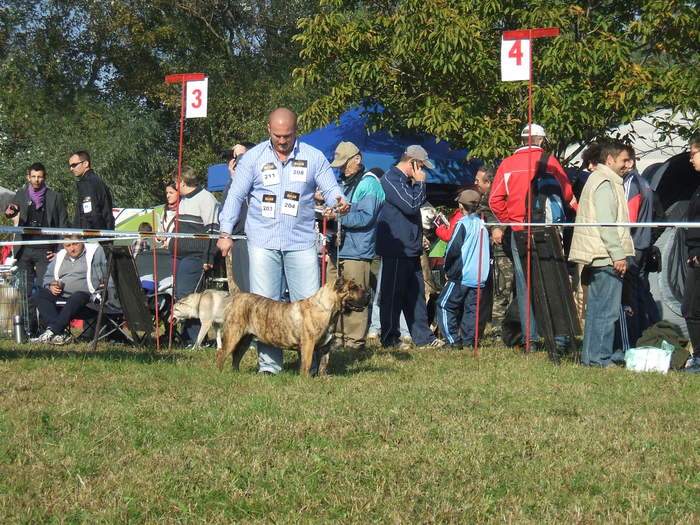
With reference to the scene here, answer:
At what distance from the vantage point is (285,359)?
9.62 m

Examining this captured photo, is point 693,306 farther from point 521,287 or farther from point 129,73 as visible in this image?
point 129,73

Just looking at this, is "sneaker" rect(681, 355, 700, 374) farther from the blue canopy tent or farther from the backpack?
the blue canopy tent

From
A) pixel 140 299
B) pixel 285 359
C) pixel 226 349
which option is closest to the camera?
pixel 226 349

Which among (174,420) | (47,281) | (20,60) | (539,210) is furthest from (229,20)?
(174,420)

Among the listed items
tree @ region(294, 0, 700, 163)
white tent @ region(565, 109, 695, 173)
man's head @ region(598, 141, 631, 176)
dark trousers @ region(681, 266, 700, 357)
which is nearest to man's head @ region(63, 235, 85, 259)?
tree @ region(294, 0, 700, 163)

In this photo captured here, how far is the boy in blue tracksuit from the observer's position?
1085 cm

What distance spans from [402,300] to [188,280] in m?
2.48

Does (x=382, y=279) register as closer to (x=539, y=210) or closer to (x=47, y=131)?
(x=539, y=210)

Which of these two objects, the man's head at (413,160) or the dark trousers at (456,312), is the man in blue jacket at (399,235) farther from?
the dark trousers at (456,312)

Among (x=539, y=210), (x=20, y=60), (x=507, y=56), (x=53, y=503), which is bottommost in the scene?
(x=53, y=503)

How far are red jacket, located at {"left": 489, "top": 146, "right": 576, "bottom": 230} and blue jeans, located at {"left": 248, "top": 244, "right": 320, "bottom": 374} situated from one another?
2.45m

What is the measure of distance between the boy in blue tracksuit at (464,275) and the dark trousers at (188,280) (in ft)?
8.98

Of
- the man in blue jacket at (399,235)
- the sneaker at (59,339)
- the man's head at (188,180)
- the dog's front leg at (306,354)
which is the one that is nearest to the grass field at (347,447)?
the dog's front leg at (306,354)

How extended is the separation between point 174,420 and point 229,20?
A: 27552mm
